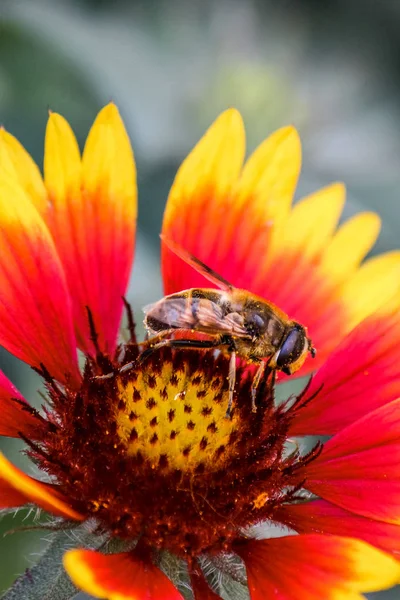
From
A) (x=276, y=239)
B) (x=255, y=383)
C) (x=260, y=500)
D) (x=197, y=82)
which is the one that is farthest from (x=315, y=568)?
(x=197, y=82)

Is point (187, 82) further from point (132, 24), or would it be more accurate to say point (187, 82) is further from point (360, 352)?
point (360, 352)

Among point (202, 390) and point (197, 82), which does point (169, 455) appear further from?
point (197, 82)

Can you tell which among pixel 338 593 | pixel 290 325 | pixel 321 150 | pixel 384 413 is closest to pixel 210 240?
pixel 290 325

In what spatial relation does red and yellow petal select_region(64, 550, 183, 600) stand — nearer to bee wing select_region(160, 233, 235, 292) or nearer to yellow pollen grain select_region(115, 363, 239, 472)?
yellow pollen grain select_region(115, 363, 239, 472)

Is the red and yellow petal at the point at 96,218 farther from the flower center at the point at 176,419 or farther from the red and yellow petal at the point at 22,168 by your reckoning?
the flower center at the point at 176,419

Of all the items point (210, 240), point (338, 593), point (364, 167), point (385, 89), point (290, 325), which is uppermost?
point (385, 89)

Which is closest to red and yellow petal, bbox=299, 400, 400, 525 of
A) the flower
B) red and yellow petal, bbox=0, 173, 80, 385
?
the flower

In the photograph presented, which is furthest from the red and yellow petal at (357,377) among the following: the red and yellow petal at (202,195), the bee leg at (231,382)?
the red and yellow petal at (202,195)
